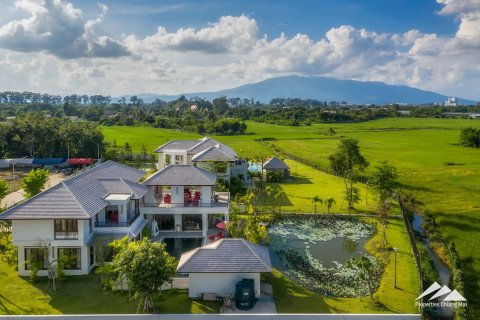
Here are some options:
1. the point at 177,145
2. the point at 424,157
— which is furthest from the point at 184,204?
the point at 424,157

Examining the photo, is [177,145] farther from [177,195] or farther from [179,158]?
[177,195]

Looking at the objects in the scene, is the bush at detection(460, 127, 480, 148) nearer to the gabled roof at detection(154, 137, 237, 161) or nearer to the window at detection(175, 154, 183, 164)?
the gabled roof at detection(154, 137, 237, 161)

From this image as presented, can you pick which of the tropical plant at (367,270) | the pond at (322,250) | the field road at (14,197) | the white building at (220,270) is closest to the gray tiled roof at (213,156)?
the pond at (322,250)

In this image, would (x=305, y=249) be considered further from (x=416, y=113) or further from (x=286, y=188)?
(x=416, y=113)

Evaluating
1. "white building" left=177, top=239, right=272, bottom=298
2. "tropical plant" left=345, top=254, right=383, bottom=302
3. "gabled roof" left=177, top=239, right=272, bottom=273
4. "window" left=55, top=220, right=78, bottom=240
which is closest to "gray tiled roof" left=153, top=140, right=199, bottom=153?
"window" left=55, top=220, right=78, bottom=240

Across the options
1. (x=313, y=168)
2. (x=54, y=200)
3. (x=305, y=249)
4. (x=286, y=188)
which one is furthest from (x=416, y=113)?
(x=54, y=200)

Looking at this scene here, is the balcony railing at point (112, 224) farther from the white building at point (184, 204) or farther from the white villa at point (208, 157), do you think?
the white villa at point (208, 157)

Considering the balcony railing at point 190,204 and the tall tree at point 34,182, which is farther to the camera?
the tall tree at point 34,182
